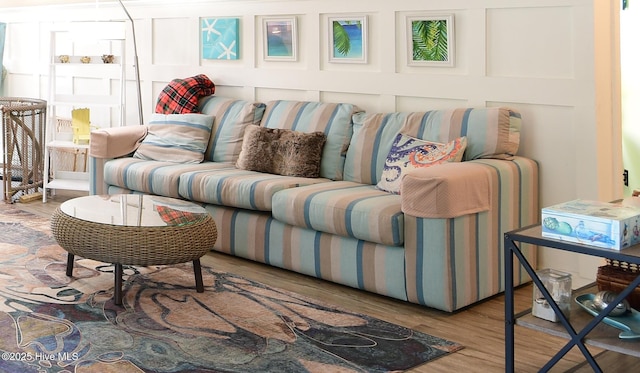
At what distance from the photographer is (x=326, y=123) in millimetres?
4891

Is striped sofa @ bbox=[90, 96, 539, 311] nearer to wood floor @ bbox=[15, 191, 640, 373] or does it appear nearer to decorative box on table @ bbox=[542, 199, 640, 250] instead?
wood floor @ bbox=[15, 191, 640, 373]

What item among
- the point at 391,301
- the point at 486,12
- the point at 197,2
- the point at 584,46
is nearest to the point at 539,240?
the point at 391,301

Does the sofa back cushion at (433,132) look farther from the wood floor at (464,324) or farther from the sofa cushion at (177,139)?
the sofa cushion at (177,139)

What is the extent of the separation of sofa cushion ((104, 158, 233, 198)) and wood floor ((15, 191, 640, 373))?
53 centimetres

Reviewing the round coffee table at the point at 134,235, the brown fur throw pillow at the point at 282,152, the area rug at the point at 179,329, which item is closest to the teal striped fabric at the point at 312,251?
the area rug at the point at 179,329

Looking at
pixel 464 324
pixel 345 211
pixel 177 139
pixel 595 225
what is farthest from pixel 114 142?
pixel 595 225

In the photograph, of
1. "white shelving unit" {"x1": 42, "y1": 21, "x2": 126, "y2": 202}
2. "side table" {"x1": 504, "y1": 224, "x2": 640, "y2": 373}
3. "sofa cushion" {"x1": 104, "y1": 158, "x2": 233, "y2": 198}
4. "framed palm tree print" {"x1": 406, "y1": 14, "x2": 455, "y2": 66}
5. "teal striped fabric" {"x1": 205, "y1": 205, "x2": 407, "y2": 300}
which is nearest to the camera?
"side table" {"x1": 504, "y1": 224, "x2": 640, "y2": 373}

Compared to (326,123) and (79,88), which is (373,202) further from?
(79,88)

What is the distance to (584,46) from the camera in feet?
13.4

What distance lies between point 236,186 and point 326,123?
2.20 ft

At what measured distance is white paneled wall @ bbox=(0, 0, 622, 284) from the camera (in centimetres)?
411

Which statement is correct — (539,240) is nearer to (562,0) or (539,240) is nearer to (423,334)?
(423,334)

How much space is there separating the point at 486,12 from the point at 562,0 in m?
0.43

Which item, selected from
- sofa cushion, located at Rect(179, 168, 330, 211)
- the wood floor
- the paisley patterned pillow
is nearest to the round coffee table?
sofa cushion, located at Rect(179, 168, 330, 211)
